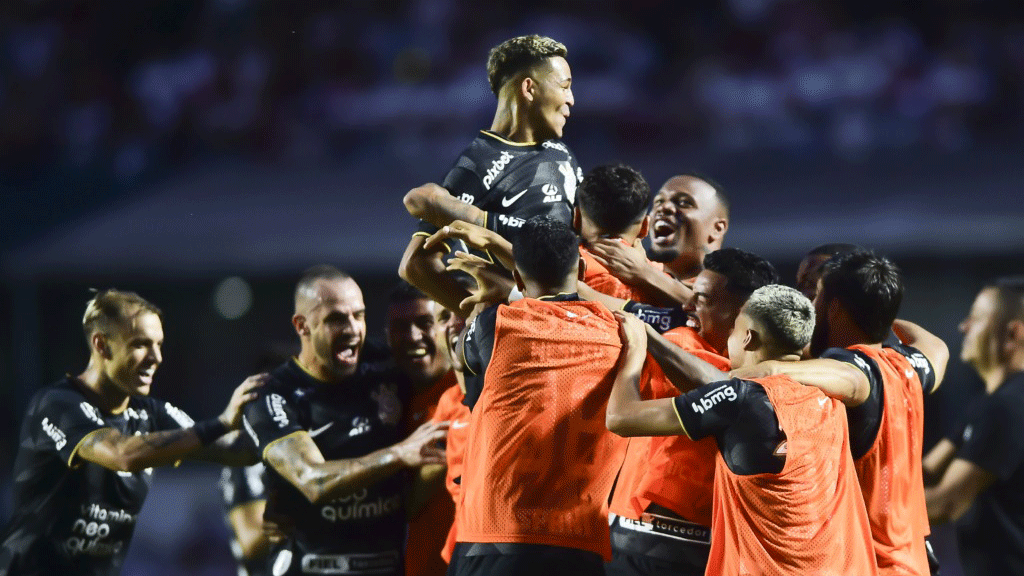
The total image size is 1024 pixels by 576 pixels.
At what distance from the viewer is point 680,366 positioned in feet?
15.1

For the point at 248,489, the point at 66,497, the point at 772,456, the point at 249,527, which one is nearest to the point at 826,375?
the point at 772,456

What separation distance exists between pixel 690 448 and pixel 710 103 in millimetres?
8465

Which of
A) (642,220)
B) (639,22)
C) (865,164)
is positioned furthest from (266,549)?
(639,22)

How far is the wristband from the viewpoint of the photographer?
19.5 feet

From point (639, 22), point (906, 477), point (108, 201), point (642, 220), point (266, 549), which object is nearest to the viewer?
point (906, 477)

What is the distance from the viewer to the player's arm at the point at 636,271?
539 cm

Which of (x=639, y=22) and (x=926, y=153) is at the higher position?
(x=639, y=22)

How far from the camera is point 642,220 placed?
566cm

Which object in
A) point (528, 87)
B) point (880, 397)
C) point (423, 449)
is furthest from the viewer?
point (528, 87)

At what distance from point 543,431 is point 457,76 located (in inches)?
378

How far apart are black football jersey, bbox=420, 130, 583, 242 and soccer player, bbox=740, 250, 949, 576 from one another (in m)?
1.28

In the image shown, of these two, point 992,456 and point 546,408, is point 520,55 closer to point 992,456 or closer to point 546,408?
point 546,408

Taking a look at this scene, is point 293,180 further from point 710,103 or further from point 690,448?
point 690,448

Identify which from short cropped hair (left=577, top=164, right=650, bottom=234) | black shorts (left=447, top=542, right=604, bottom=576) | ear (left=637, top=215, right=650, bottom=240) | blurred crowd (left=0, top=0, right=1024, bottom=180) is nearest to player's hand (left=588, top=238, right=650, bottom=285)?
short cropped hair (left=577, top=164, right=650, bottom=234)
